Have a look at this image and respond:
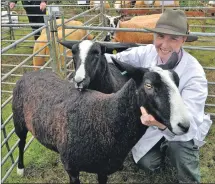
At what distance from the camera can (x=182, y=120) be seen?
188 cm

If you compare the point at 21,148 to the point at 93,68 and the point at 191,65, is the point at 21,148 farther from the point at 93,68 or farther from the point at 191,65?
the point at 191,65

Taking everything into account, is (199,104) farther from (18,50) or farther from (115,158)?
(18,50)

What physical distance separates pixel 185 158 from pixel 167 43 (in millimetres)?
1180

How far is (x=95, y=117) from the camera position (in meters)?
2.42

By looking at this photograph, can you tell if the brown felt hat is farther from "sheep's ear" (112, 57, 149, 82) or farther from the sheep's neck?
the sheep's neck

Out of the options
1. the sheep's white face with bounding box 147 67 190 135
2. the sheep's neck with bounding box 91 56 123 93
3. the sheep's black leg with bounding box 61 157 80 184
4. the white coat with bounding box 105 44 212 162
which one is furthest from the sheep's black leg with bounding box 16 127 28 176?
the sheep's white face with bounding box 147 67 190 135

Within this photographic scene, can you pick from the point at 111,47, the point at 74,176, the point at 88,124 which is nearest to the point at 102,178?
the point at 74,176

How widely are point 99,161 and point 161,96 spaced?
0.89 metres

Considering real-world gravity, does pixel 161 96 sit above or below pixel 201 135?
above

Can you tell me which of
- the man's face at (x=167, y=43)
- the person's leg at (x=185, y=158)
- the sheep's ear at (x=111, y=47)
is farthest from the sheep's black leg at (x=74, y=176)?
the sheep's ear at (x=111, y=47)

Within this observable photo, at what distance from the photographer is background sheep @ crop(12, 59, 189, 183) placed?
2002 mm

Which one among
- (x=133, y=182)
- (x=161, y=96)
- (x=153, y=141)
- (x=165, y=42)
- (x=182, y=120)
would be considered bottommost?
(x=133, y=182)

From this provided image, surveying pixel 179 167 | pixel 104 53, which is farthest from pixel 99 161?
pixel 104 53

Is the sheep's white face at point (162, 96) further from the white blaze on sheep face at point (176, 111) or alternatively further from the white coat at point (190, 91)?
the white coat at point (190, 91)
